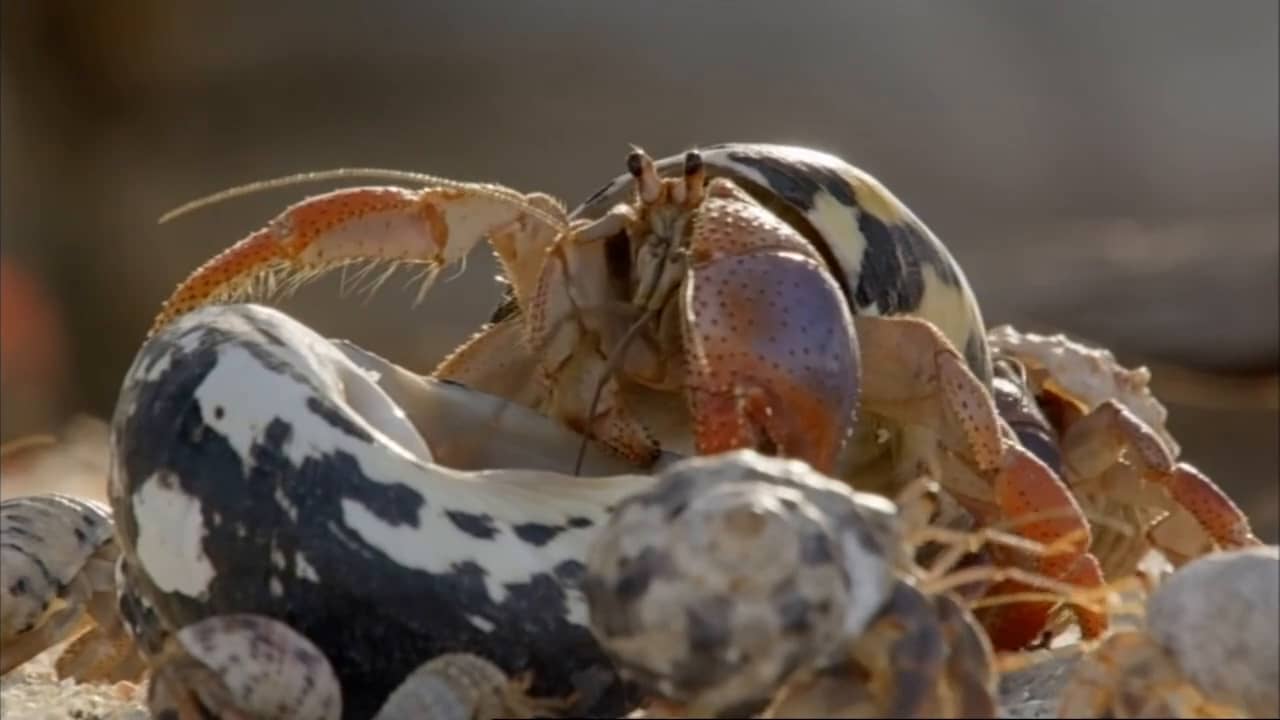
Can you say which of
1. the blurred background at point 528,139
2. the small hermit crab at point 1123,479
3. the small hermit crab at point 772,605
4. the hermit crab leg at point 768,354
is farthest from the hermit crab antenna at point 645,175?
the blurred background at point 528,139

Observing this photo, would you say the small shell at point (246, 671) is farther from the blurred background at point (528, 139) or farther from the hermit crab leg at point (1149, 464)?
the blurred background at point (528, 139)

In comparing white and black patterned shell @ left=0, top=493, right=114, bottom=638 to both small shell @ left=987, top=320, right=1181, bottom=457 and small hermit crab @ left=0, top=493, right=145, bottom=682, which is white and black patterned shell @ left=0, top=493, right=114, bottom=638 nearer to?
small hermit crab @ left=0, top=493, right=145, bottom=682

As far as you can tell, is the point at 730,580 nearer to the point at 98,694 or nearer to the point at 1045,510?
the point at 1045,510

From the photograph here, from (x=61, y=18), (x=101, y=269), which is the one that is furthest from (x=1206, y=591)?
(x=61, y=18)

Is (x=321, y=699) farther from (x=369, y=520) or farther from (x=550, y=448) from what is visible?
(x=550, y=448)

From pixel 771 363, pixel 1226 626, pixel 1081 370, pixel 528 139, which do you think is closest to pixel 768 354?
pixel 771 363

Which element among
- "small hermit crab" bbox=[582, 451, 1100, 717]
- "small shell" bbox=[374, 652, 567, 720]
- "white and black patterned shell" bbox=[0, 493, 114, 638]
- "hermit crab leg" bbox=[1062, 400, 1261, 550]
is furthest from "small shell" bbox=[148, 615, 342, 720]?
"hermit crab leg" bbox=[1062, 400, 1261, 550]
